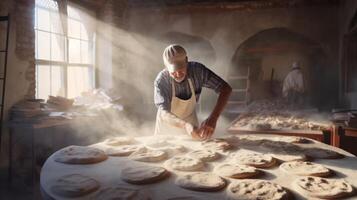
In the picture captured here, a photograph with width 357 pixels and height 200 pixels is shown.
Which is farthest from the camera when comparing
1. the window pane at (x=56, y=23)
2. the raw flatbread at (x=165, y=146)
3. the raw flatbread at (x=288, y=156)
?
the window pane at (x=56, y=23)

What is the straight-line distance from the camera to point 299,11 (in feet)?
27.7

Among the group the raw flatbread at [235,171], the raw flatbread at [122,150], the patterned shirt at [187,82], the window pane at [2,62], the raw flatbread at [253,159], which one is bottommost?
the raw flatbread at [235,171]

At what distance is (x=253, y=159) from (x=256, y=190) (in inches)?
21.4

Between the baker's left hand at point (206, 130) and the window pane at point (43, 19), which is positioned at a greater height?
the window pane at point (43, 19)

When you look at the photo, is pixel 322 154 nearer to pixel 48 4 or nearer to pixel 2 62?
pixel 2 62

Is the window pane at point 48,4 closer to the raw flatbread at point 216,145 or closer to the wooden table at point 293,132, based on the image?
the wooden table at point 293,132

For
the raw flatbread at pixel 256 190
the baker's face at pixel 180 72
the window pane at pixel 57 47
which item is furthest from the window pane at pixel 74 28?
the raw flatbread at pixel 256 190

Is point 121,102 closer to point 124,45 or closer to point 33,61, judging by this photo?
point 124,45

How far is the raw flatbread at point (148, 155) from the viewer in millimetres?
2256

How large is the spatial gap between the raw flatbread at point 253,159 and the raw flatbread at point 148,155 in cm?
51

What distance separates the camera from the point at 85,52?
722 centimetres

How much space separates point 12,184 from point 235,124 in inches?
140

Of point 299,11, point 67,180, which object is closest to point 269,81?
point 299,11

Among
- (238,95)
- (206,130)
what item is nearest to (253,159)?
(206,130)
